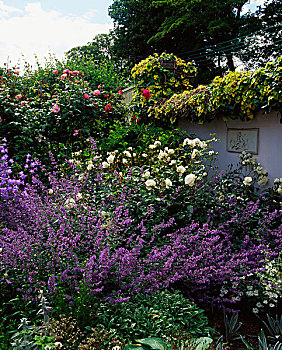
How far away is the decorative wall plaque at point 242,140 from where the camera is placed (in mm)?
4117

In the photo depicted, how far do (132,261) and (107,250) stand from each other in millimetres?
176

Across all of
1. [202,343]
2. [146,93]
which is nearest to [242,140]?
[146,93]

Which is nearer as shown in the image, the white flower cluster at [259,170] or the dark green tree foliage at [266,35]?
the white flower cluster at [259,170]

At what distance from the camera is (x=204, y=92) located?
4.52m

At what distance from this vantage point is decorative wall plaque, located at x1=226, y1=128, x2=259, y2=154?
4.12 meters

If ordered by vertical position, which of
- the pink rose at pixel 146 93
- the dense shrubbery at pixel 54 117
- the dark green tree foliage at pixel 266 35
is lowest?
the dense shrubbery at pixel 54 117

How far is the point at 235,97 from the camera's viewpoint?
3869mm

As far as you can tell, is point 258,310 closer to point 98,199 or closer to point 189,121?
point 98,199

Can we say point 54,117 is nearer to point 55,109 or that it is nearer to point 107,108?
point 55,109

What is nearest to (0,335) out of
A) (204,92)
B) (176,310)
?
(176,310)

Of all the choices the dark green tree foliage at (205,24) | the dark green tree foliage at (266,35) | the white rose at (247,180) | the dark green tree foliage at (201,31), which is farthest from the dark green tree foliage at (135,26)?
the white rose at (247,180)

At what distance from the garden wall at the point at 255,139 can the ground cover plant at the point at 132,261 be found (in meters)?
0.25

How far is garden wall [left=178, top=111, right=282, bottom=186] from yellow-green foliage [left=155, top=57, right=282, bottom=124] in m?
0.15

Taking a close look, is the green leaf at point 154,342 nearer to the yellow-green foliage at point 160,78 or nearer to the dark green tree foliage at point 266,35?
the yellow-green foliage at point 160,78
